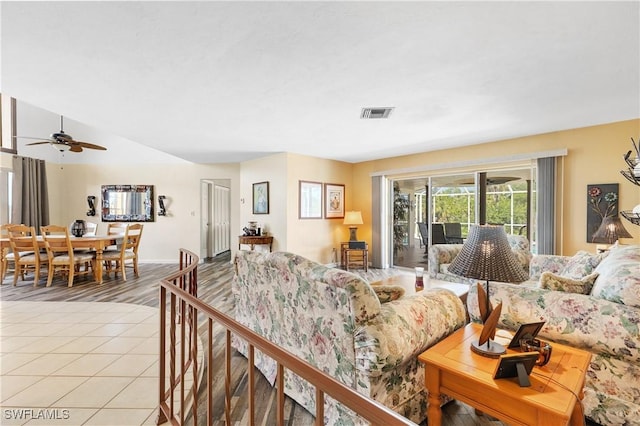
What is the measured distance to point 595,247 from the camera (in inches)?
148

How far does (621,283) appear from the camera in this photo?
155 cm

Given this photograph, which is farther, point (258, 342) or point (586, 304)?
point (586, 304)

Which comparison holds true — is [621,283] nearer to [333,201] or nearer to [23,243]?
[333,201]

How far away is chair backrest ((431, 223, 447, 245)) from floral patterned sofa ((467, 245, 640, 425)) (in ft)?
12.3

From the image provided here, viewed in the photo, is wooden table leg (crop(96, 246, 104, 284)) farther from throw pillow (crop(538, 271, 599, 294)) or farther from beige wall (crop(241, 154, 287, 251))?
throw pillow (crop(538, 271, 599, 294))

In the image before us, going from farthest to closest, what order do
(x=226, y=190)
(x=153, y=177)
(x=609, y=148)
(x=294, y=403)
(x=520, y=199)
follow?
(x=226, y=190), (x=153, y=177), (x=520, y=199), (x=609, y=148), (x=294, y=403)

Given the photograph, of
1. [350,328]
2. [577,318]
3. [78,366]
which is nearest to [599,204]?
[577,318]

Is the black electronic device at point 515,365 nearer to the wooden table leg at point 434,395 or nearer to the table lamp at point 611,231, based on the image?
the wooden table leg at point 434,395

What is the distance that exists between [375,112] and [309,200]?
9.42 feet

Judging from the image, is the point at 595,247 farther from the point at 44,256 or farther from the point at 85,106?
the point at 44,256

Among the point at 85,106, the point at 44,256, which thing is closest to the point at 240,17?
the point at 85,106

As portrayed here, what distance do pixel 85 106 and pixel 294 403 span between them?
11.5ft

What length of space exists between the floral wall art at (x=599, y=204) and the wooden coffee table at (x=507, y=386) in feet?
10.9

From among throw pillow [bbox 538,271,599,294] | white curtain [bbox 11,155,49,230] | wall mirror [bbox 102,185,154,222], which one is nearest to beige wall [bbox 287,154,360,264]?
wall mirror [bbox 102,185,154,222]
